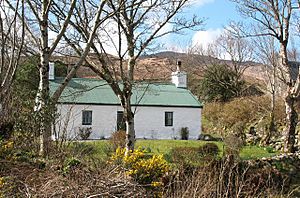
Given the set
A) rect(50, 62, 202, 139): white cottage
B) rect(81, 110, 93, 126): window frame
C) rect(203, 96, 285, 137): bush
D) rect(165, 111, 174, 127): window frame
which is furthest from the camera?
rect(165, 111, 174, 127): window frame

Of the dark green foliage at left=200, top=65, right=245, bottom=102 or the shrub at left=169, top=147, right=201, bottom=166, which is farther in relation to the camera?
the dark green foliage at left=200, top=65, right=245, bottom=102

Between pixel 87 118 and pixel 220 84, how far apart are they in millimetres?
11214

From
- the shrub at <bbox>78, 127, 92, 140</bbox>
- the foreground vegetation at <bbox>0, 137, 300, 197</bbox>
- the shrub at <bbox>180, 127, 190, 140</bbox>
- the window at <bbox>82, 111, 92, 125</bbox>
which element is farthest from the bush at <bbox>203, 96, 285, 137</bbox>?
the foreground vegetation at <bbox>0, 137, 300, 197</bbox>

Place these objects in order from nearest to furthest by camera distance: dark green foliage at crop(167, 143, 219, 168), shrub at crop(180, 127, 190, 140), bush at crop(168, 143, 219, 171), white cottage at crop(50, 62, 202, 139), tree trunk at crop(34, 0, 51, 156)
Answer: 1. tree trunk at crop(34, 0, 51, 156)
2. bush at crop(168, 143, 219, 171)
3. dark green foliage at crop(167, 143, 219, 168)
4. white cottage at crop(50, 62, 202, 139)
5. shrub at crop(180, 127, 190, 140)

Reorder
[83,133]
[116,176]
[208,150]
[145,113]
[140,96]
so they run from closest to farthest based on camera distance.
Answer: [116,176] → [208,150] → [83,133] → [145,113] → [140,96]

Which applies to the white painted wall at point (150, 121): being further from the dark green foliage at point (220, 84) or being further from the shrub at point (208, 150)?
the shrub at point (208, 150)

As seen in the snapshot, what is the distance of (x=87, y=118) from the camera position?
25.0m

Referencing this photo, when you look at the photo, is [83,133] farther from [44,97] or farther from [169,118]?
[44,97]

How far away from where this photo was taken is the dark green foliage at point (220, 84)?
30203 millimetres

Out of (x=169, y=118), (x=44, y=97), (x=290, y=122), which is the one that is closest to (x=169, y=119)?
(x=169, y=118)

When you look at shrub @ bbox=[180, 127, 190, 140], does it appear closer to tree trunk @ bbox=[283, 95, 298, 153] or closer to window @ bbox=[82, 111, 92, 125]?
window @ bbox=[82, 111, 92, 125]

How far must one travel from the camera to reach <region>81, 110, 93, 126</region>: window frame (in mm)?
24694

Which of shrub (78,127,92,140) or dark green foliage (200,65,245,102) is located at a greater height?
dark green foliage (200,65,245,102)

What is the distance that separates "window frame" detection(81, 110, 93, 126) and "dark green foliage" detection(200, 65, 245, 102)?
10541 millimetres
